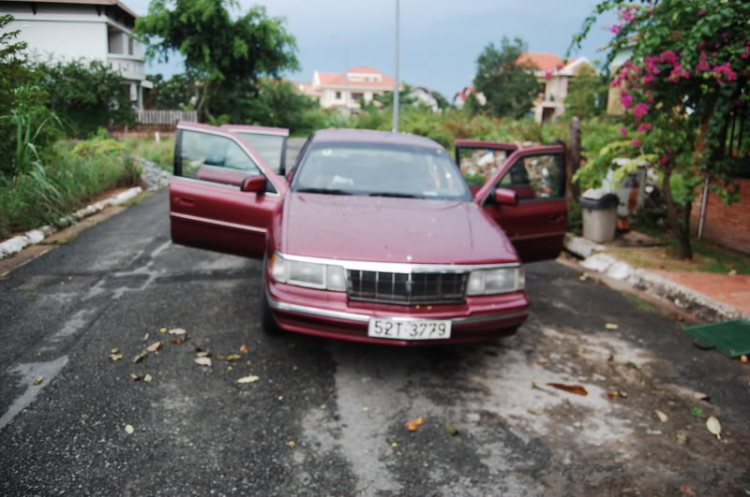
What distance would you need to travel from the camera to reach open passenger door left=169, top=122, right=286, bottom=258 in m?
5.49

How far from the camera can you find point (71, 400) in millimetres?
3645

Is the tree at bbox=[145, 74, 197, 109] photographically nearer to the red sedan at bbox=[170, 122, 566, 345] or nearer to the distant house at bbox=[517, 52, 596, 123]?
the red sedan at bbox=[170, 122, 566, 345]

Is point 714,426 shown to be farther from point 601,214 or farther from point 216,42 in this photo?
point 216,42

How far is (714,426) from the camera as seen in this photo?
364cm

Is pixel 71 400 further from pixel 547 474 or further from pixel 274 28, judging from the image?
pixel 274 28

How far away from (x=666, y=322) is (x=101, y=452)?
5064mm

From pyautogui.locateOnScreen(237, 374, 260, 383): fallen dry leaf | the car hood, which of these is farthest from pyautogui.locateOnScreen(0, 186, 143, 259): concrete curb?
pyautogui.locateOnScreen(237, 374, 260, 383): fallen dry leaf

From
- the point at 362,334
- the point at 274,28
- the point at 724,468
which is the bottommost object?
the point at 724,468

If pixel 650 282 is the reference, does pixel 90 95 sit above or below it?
above

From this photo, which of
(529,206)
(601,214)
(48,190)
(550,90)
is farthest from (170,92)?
(550,90)

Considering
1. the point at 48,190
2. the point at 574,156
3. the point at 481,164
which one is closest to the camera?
the point at 48,190

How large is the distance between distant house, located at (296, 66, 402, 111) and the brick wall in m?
92.7

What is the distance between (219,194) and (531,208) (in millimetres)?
3022

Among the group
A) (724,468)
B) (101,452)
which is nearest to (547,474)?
(724,468)
